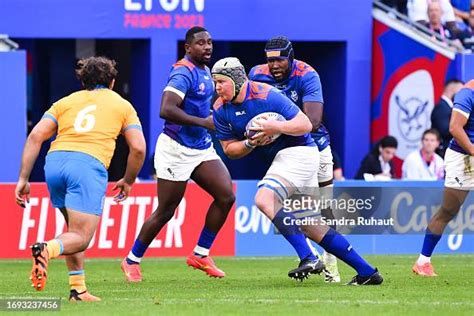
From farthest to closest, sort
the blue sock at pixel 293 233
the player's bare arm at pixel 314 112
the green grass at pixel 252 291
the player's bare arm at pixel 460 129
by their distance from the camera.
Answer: the player's bare arm at pixel 460 129, the player's bare arm at pixel 314 112, the blue sock at pixel 293 233, the green grass at pixel 252 291

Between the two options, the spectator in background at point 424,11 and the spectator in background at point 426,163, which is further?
the spectator in background at point 424,11

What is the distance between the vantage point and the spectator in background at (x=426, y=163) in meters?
19.1

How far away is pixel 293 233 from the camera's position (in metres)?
12.0

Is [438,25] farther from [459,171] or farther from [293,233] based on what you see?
[293,233]

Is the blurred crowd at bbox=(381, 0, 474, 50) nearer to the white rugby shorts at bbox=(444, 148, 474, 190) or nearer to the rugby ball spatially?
the white rugby shorts at bbox=(444, 148, 474, 190)

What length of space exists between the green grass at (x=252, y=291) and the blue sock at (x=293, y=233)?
0.32 metres

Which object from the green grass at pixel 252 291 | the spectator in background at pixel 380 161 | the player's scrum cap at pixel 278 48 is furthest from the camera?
the spectator in background at pixel 380 161

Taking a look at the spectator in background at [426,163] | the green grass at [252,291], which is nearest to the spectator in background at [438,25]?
the spectator in background at [426,163]

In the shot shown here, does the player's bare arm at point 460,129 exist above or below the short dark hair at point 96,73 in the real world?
below

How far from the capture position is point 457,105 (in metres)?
13.1

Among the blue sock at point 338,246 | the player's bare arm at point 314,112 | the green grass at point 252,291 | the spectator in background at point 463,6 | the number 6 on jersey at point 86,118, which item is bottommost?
the green grass at point 252,291

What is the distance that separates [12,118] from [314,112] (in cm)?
812

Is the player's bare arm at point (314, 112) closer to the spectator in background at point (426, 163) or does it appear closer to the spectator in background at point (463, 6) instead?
the spectator in background at point (426, 163)

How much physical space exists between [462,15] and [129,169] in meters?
13.0
